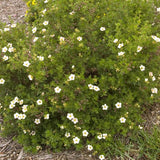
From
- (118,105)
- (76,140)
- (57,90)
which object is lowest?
(76,140)

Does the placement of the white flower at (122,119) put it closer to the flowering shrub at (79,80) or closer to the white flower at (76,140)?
the flowering shrub at (79,80)

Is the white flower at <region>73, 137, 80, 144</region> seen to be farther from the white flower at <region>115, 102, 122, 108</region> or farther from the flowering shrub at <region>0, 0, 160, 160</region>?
the white flower at <region>115, 102, 122, 108</region>

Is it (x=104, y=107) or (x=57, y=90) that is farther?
(x=104, y=107)

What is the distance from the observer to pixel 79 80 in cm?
265

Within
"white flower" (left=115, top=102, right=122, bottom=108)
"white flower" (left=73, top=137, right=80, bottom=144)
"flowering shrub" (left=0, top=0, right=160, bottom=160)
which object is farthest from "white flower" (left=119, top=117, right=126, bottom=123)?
"white flower" (left=73, top=137, right=80, bottom=144)

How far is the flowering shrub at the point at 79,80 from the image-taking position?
8.85ft

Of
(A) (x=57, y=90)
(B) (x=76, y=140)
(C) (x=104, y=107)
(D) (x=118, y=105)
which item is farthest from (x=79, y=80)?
(B) (x=76, y=140)

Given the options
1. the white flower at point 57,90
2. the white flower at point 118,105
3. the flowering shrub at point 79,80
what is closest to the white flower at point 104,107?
the flowering shrub at point 79,80

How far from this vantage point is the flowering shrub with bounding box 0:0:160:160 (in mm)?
2697

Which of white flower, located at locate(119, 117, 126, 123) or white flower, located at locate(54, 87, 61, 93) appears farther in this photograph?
white flower, located at locate(119, 117, 126, 123)

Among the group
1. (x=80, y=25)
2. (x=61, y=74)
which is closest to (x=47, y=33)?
(x=80, y=25)

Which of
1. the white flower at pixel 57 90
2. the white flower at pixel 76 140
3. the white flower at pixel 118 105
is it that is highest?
the white flower at pixel 57 90

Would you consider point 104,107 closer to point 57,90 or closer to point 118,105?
point 118,105

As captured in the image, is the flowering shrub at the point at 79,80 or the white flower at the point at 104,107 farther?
the white flower at the point at 104,107
